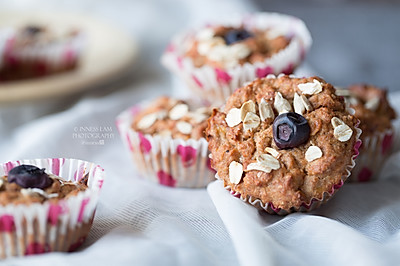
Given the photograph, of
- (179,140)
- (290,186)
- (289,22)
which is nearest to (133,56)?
(289,22)

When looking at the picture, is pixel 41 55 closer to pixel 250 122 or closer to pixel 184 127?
pixel 184 127

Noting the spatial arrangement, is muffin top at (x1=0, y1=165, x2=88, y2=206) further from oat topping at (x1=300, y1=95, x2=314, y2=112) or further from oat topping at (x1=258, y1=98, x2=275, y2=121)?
oat topping at (x1=300, y1=95, x2=314, y2=112)

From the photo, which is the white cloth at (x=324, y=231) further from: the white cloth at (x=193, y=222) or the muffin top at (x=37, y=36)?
the muffin top at (x=37, y=36)

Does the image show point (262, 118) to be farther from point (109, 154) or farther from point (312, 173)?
point (109, 154)

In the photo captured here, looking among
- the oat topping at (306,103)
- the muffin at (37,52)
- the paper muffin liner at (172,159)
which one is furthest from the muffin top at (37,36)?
the oat topping at (306,103)

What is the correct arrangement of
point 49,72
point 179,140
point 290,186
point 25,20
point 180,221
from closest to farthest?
point 290,186, point 180,221, point 179,140, point 49,72, point 25,20

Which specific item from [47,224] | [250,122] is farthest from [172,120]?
[47,224]
